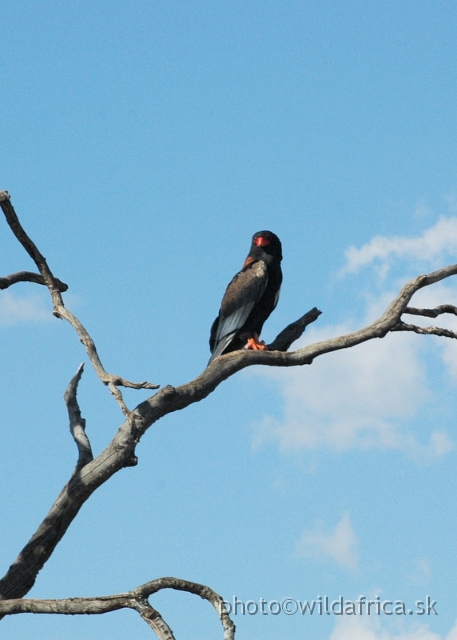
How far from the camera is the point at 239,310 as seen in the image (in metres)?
A: 7.53

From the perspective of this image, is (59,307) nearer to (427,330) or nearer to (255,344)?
(255,344)

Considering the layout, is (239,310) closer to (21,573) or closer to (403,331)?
(403,331)

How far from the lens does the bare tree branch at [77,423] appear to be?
5914mm

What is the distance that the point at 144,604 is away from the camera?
4395mm

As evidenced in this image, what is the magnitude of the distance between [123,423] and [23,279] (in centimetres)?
170

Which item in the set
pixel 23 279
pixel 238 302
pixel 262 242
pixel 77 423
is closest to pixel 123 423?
pixel 77 423

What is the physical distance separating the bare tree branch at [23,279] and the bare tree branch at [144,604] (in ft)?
8.44

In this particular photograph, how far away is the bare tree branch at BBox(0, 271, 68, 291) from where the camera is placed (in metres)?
6.50

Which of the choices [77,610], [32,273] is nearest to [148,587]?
[77,610]

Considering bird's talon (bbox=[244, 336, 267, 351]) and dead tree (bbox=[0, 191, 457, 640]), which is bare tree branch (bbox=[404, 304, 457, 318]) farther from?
bird's talon (bbox=[244, 336, 267, 351])

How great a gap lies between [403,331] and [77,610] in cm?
334

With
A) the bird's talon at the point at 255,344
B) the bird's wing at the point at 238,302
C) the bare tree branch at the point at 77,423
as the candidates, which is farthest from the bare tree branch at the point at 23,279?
the bird's talon at the point at 255,344

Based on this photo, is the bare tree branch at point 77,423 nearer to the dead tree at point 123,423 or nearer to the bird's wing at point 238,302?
the dead tree at point 123,423

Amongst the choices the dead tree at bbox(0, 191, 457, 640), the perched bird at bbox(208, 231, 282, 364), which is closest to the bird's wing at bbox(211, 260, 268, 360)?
the perched bird at bbox(208, 231, 282, 364)
